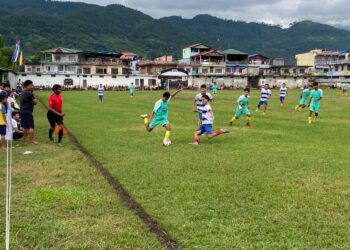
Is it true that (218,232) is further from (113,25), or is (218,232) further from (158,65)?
(113,25)

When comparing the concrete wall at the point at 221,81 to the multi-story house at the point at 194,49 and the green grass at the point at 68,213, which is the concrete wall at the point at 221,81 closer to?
the multi-story house at the point at 194,49

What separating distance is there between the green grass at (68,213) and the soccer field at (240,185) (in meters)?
0.23

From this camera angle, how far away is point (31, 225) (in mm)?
5434

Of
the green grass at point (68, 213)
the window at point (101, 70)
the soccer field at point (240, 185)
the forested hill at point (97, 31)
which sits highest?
the forested hill at point (97, 31)

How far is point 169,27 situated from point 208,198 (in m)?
180

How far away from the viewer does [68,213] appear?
5926 mm

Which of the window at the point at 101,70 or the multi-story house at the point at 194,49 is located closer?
the window at the point at 101,70

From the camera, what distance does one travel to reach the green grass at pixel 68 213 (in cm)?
490

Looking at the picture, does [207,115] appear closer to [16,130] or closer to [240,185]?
[240,185]

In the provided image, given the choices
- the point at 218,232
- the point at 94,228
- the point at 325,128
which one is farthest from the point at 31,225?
the point at 325,128

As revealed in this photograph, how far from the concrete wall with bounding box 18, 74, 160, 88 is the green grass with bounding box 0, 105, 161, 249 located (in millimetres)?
70939

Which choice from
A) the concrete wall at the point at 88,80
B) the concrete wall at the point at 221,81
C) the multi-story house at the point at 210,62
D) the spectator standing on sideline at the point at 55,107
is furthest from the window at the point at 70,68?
the spectator standing on sideline at the point at 55,107

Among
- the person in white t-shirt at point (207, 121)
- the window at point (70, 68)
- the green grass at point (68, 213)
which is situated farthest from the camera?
the window at point (70, 68)

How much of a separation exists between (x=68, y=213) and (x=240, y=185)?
2.93 metres
